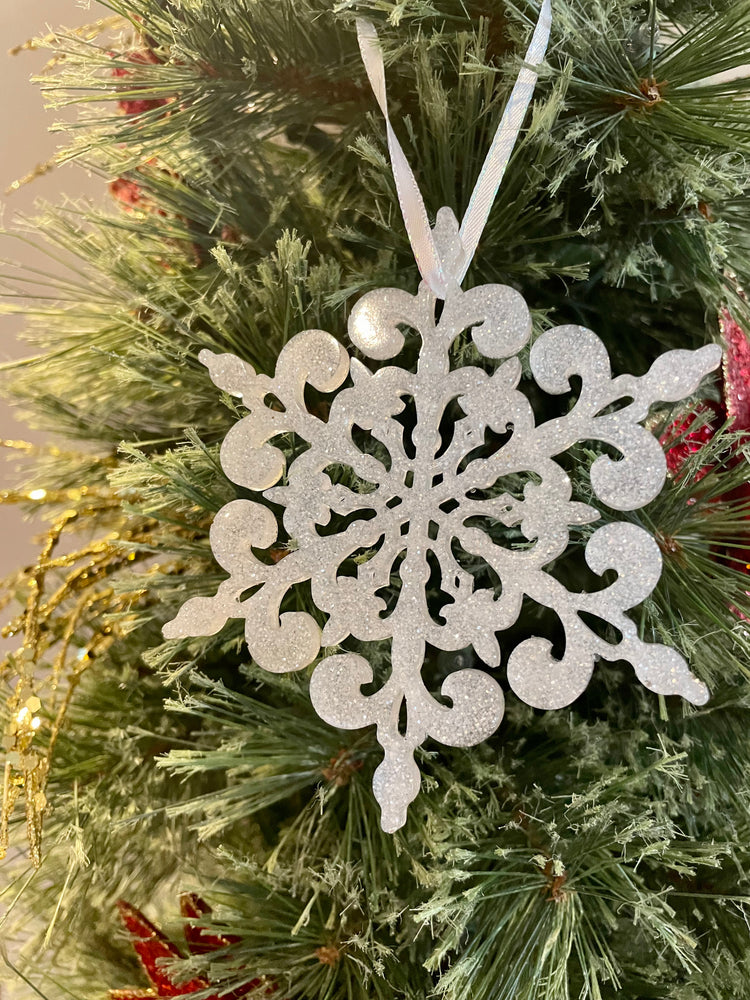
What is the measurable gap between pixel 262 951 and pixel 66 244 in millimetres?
495

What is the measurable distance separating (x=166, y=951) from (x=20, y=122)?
937 millimetres

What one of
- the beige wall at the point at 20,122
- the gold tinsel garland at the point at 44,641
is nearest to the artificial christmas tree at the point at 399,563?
the gold tinsel garland at the point at 44,641

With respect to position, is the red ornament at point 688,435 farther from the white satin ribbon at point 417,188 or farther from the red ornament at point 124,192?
the red ornament at point 124,192

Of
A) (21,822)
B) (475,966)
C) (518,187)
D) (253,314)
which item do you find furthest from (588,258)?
(21,822)

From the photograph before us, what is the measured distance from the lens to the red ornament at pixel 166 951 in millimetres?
442

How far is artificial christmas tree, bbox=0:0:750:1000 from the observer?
0.38 m

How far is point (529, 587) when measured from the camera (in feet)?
1.24

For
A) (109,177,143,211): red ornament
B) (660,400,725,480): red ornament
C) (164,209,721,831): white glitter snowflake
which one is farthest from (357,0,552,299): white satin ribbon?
(109,177,143,211): red ornament

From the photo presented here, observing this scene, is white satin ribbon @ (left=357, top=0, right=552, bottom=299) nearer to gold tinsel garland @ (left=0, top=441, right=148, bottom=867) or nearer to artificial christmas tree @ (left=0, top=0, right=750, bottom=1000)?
artificial christmas tree @ (left=0, top=0, right=750, bottom=1000)

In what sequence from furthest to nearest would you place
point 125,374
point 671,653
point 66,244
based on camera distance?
point 66,244 < point 125,374 < point 671,653

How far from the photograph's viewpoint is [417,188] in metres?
0.40

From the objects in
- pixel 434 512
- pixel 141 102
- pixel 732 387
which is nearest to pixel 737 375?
pixel 732 387

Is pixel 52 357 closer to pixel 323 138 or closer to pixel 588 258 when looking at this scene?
pixel 323 138

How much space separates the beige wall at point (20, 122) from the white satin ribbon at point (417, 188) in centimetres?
66
